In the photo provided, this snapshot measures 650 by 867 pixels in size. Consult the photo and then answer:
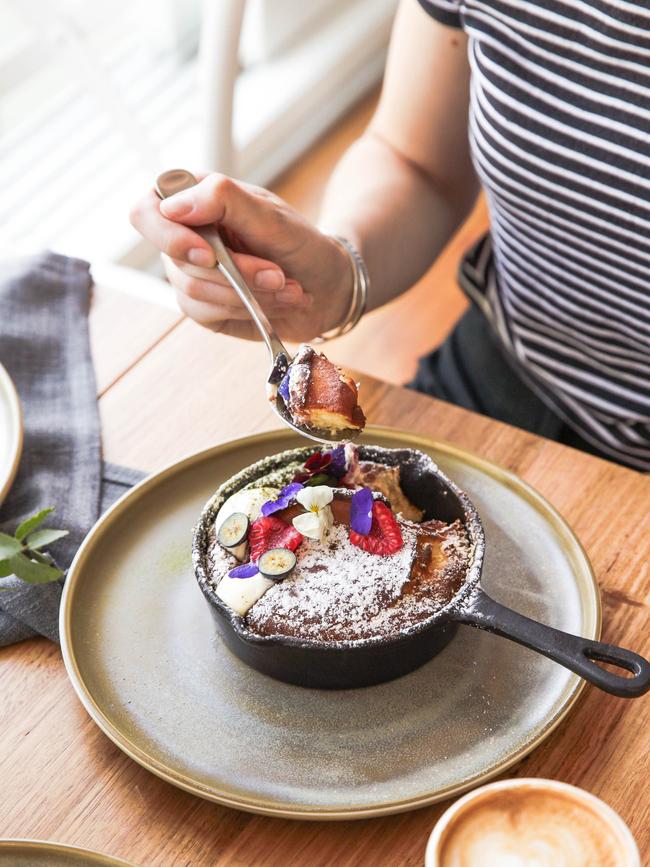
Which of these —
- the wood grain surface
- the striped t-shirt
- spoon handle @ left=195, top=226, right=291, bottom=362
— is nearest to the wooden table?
the wood grain surface

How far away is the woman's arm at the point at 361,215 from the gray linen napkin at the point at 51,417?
0.51ft

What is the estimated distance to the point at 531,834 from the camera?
1.69ft

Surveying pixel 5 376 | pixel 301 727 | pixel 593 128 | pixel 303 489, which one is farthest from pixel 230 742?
pixel 593 128

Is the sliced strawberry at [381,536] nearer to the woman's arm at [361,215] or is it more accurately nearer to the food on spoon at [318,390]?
the food on spoon at [318,390]

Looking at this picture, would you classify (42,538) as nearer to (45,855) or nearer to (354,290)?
(45,855)

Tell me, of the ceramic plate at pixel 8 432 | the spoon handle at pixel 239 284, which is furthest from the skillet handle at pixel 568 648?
the ceramic plate at pixel 8 432

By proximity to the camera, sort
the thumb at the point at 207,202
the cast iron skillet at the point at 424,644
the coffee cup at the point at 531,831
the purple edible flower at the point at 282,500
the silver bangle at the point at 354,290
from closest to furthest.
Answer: the coffee cup at the point at 531,831
the cast iron skillet at the point at 424,644
the purple edible flower at the point at 282,500
the thumb at the point at 207,202
the silver bangle at the point at 354,290

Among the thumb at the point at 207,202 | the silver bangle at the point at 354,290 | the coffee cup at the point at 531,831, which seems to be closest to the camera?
the coffee cup at the point at 531,831

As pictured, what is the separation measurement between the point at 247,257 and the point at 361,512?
0.30m

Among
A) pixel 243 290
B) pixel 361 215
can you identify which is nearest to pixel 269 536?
pixel 243 290

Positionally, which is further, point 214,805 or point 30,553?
point 30,553

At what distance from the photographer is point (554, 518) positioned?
0.80 metres

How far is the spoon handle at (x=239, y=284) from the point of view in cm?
86

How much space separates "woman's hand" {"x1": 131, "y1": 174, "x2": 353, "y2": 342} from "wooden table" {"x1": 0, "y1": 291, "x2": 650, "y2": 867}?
84 mm
